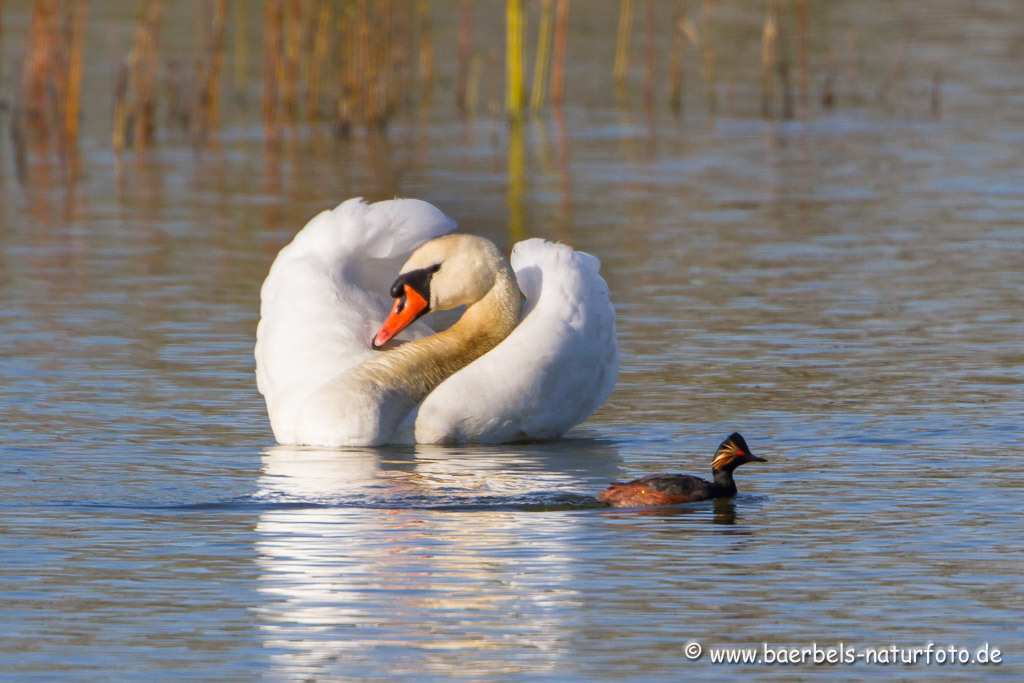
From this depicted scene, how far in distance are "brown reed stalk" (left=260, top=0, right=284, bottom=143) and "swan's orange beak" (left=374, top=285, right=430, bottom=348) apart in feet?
42.7

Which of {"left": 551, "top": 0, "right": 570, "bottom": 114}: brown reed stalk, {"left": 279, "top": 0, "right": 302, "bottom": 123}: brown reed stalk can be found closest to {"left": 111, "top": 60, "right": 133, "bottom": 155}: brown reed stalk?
{"left": 279, "top": 0, "right": 302, "bottom": 123}: brown reed stalk

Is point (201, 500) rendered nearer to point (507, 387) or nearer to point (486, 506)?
point (486, 506)

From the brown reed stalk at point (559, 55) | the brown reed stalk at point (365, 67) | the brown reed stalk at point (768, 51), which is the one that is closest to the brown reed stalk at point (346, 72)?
the brown reed stalk at point (365, 67)

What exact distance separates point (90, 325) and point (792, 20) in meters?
26.4

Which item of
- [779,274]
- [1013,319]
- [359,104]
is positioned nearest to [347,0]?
[359,104]

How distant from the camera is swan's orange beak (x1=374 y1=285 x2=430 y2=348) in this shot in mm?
9812

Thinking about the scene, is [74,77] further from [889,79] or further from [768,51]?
[889,79]

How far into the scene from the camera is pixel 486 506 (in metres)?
7.95

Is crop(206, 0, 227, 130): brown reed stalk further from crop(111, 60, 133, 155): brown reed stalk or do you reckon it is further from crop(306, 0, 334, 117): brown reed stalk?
crop(306, 0, 334, 117): brown reed stalk

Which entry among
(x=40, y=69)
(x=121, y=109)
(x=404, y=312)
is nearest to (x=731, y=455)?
(x=404, y=312)

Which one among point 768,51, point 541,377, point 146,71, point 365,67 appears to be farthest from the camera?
point 768,51

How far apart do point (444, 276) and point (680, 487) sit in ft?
8.03

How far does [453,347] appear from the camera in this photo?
988cm

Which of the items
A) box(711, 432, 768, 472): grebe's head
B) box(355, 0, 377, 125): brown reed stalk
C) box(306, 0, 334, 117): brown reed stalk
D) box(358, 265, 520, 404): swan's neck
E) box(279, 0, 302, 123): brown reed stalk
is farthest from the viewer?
box(355, 0, 377, 125): brown reed stalk
